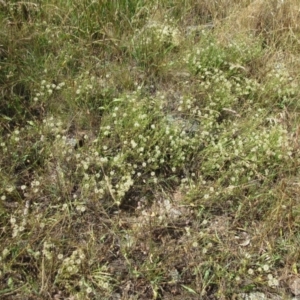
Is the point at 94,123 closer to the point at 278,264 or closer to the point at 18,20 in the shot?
the point at 18,20

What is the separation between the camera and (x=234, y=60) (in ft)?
13.5

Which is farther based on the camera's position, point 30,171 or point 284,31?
point 284,31

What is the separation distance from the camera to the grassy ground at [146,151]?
277 cm

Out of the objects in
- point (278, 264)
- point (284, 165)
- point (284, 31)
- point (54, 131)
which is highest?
point (284, 31)

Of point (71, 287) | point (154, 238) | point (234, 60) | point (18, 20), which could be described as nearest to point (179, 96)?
point (234, 60)

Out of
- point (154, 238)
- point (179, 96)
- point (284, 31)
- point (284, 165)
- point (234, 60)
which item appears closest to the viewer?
point (154, 238)

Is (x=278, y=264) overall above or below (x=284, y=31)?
below

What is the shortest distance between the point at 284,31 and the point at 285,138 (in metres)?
1.61

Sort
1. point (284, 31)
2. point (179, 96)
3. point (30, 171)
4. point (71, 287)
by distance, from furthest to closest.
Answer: point (284, 31) < point (179, 96) < point (30, 171) < point (71, 287)

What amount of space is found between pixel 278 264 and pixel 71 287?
4.79 feet

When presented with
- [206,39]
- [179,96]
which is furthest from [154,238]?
[206,39]

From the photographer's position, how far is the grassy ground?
9.09ft

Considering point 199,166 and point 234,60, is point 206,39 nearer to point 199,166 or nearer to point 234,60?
point 234,60

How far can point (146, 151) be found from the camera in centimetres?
329
